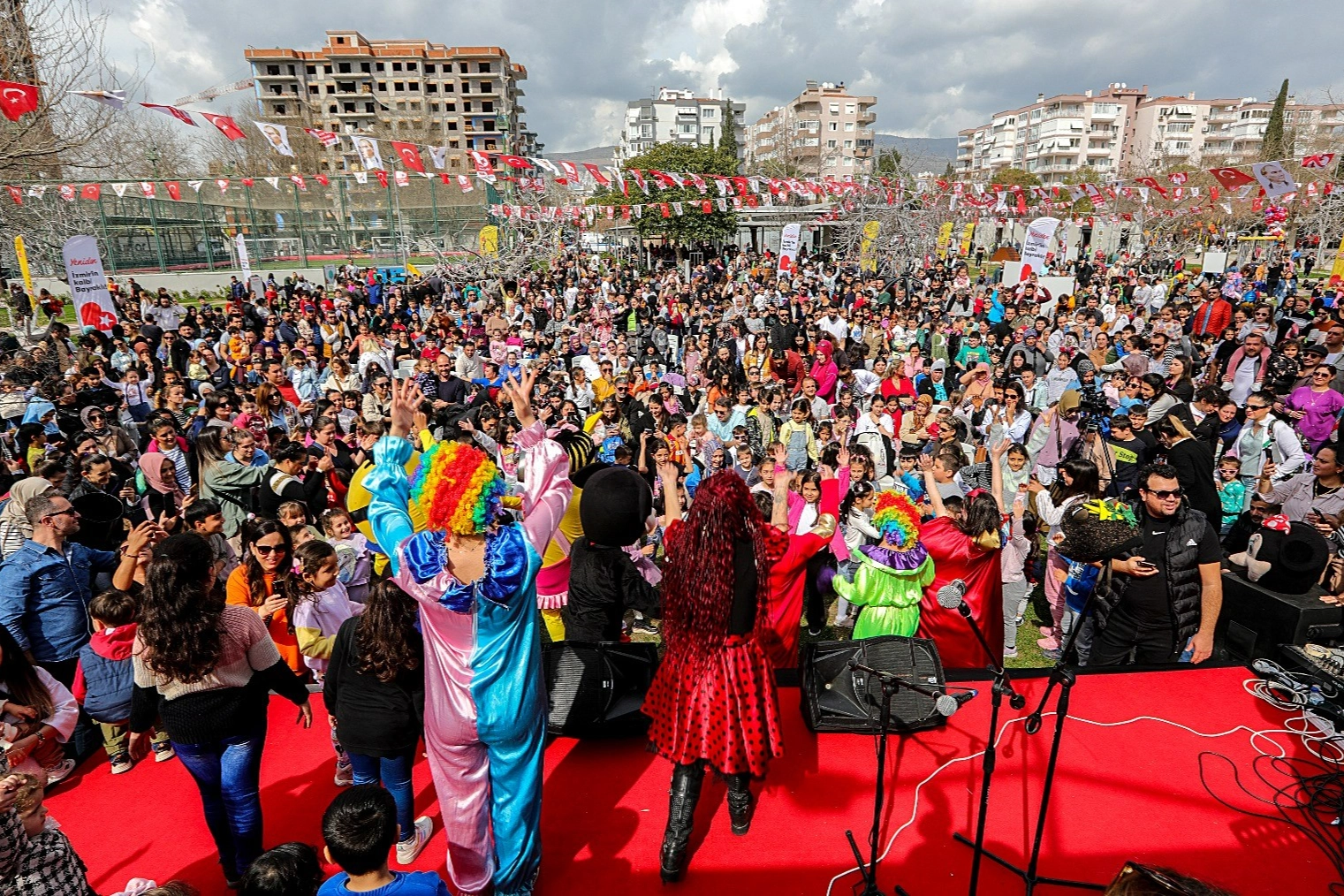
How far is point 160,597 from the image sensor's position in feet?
8.68

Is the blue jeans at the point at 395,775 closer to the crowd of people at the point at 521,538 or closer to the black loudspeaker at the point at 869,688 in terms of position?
the crowd of people at the point at 521,538

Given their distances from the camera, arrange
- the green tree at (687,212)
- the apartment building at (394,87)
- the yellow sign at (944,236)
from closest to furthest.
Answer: the yellow sign at (944,236), the green tree at (687,212), the apartment building at (394,87)

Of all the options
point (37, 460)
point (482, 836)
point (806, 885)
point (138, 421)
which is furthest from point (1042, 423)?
point (138, 421)

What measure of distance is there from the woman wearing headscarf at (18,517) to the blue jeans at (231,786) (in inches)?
106

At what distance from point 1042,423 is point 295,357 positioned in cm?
988

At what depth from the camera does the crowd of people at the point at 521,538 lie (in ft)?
8.73

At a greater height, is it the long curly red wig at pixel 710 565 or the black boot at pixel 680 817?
the long curly red wig at pixel 710 565

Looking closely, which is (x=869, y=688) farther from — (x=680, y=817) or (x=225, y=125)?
(x=225, y=125)

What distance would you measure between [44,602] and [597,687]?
3174 mm

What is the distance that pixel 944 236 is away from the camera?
26.0 m

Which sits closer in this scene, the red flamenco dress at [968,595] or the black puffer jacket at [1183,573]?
the black puffer jacket at [1183,573]

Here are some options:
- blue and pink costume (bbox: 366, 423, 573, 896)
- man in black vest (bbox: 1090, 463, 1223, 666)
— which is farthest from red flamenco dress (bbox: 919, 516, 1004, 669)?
blue and pink costume (bbox: 366, 423, 573, 896)

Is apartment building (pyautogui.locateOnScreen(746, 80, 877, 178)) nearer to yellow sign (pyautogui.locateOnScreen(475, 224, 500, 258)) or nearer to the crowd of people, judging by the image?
yellow sign (pyautogui.locateOnScreen(475, 224, 500, 258))

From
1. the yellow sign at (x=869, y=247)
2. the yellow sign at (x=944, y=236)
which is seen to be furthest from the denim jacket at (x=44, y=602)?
the yellow sign at (x=944, y=236)
